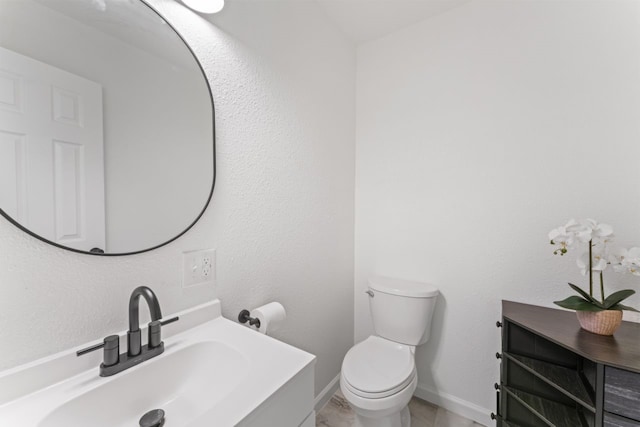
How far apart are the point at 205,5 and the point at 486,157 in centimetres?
151

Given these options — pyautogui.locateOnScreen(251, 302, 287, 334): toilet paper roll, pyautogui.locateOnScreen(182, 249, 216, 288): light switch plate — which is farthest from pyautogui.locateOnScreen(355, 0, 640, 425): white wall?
pyautogui.locateOnScreen(182, 249, 216, 288): light switch plate

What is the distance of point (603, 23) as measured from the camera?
1.19 m

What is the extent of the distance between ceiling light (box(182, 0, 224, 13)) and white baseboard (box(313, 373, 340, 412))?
6.52 ft

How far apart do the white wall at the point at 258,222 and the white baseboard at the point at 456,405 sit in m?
0.56

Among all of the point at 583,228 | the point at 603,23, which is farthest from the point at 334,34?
→ the point at 583,228

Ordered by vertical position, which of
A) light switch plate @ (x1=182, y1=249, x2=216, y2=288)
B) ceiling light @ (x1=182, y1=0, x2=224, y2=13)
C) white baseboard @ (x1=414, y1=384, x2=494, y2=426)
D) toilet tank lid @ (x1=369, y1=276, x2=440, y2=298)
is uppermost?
ceiling light @ (x1=182, y1=0, x2=224, y2=13)

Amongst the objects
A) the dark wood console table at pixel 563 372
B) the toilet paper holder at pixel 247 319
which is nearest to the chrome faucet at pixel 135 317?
the toilet paper holder at pixel 247 319

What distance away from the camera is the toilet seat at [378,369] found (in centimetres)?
115

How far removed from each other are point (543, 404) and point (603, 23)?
1.75 m

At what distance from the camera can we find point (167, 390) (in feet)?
2.40

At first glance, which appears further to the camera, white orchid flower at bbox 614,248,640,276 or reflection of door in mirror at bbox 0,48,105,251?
white orchid flower at bbox 614,248,640,276

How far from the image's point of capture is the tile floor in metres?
1.48

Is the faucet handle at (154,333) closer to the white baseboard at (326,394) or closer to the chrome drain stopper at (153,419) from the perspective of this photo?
the chrome drain stopper at (153,419)

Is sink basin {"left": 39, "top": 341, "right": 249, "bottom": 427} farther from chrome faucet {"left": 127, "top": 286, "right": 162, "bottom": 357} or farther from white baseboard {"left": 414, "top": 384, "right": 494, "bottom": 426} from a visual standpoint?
white baseboard {"left": 414, "top": 384, "right": 494, "bottom": 426}
